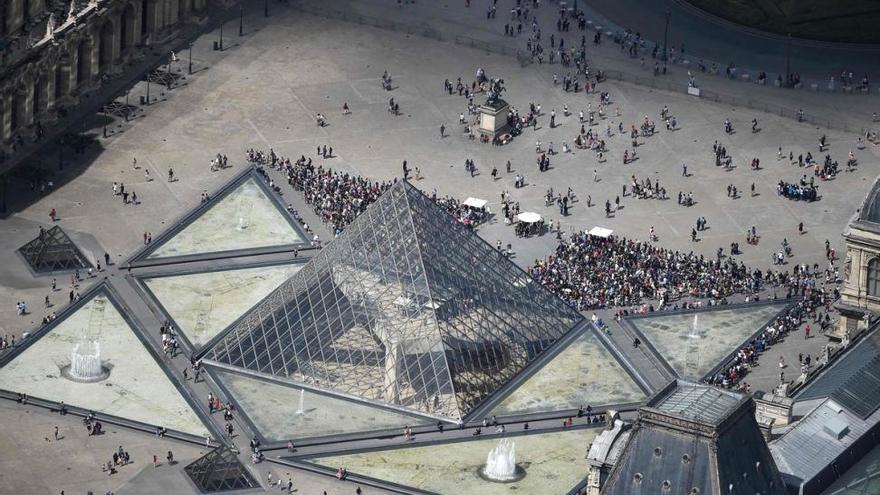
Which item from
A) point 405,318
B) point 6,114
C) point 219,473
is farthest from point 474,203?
point 219,473

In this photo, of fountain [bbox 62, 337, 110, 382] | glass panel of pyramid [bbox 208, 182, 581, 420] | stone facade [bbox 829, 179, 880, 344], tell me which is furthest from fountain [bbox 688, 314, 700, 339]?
fountain [bbox 62, 337, 110, 382]

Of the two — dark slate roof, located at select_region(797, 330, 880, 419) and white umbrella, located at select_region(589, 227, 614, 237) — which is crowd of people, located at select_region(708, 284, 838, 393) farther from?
white umbrella, located at select_region(589, 227, 614, 237)

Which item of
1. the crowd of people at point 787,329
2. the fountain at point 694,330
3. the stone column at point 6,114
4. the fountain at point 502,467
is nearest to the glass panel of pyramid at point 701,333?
the fountain at point 694,330

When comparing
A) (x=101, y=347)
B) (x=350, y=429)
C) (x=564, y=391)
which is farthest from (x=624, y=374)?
(x=101, y=347)

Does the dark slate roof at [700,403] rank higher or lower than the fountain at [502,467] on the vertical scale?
higher

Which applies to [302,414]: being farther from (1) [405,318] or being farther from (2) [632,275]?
(2) [632,275]

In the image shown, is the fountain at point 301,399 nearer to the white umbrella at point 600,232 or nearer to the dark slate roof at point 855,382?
the dark slate roof at point 855,382

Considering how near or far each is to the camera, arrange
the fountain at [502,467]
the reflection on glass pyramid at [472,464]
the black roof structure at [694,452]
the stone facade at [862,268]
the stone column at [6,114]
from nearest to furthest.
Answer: the black roof structure at [694,452] → the reflection on glass pyramid at [472,464] → the fountain at [502,467] → the stone facade at [862,268] → the stone column at [6,114]
